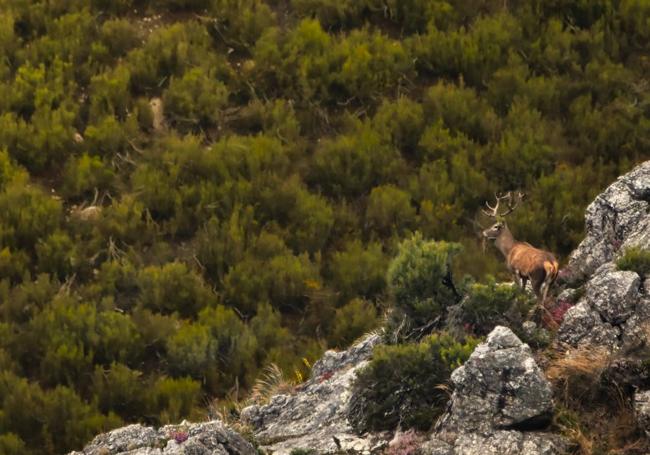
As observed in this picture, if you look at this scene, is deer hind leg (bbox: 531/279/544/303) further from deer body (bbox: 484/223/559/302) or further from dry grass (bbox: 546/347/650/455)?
dry grass (bbox: 546/347/650/455)

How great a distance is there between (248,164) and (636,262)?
32.3 feet

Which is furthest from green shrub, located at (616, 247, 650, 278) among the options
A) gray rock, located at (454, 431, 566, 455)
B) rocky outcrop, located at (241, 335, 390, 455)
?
rocky outcrop, located at (241, 335, 390, 455)

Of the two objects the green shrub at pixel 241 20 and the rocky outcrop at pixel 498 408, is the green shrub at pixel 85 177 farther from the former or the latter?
the rocky outcrop at pixel 498 408

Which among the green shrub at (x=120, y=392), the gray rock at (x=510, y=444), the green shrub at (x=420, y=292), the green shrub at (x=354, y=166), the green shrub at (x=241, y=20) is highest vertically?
the gray rock at (x=510, y=444)

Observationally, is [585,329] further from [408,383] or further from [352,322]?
[352,322]

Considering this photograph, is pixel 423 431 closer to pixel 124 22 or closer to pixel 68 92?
pixel 68 92

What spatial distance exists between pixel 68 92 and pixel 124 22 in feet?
6.59

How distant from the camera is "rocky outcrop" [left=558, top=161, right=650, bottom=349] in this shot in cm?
1021

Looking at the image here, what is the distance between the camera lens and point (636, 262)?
1072 cm

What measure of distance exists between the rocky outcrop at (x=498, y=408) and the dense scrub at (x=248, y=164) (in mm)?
6440

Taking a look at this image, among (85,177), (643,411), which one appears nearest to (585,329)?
(643,411)

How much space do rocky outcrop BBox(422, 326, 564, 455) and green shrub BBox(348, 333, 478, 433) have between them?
551mm

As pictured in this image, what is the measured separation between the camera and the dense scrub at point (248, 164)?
55.6 feet

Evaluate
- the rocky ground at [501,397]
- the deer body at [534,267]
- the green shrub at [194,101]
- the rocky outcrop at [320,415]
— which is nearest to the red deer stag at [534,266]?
the deer body at [534,267]
